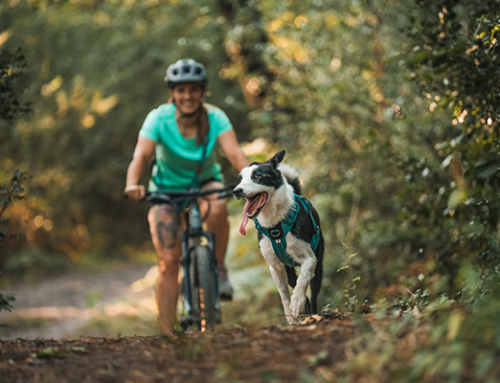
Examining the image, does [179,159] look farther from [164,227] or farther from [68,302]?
[68,302]

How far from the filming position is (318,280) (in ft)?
11.7

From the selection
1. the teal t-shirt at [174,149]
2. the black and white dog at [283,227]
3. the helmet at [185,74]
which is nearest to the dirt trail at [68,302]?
the teal t-shirt at [174,149]

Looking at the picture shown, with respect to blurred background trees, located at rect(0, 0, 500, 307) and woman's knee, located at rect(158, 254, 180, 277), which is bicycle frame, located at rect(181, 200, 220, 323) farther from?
blurred background trees, located at rect(0, 0, 500, 307)

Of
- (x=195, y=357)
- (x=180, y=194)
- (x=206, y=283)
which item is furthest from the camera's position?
(x=180, y=194)

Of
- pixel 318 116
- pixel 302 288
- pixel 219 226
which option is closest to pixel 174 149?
pixel 219 226

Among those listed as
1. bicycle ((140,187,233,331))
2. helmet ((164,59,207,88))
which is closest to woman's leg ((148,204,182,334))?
bicycle ((140,187,233,331))

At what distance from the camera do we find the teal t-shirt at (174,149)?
466 cm

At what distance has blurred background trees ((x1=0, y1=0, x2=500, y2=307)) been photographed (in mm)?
4148

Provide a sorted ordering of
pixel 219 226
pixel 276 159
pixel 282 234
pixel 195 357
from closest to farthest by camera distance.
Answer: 1. pixel 195 357
2. pixel 282 234
3. pixel 276 159
4. pixel 219 226

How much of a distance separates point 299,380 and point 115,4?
12.7 metres

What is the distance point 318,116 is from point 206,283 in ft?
12.8

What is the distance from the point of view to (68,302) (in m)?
11.0

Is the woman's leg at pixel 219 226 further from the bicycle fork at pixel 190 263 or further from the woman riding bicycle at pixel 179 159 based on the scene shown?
the bicycle fork at pixel 190 263

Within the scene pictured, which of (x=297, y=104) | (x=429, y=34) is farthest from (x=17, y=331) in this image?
(x=429, y=34)
